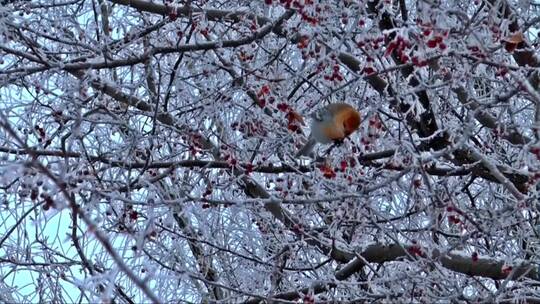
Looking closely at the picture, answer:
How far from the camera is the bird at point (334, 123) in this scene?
4930mm

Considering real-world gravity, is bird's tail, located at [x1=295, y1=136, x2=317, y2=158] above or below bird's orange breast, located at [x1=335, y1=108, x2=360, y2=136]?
above

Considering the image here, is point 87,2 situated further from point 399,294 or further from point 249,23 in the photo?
point 399,294

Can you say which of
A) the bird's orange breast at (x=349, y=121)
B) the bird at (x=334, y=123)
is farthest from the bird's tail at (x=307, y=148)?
the bird's orange breast at (x=349, y=121)

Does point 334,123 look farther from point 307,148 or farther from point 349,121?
point 307,148

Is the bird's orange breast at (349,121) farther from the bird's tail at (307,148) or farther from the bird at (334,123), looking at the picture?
the bird's tail at (307,148)

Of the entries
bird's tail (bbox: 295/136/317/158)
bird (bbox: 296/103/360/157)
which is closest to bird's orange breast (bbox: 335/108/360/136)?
bird (bbox: 296/103/360/157)

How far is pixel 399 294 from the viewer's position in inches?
184

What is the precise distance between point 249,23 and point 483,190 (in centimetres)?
221

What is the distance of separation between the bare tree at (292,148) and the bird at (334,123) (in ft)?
0.29

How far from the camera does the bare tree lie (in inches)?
177

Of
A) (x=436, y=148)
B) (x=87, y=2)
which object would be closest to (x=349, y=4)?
(x=436, y=148)

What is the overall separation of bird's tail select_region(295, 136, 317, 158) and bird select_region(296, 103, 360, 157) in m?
0.07

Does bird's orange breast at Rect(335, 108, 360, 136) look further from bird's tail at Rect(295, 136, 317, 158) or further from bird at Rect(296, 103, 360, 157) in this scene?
bird's tail at Rect(295, 136, 317, 158)

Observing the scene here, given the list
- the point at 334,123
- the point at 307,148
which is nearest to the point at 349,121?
the point at 334,123
